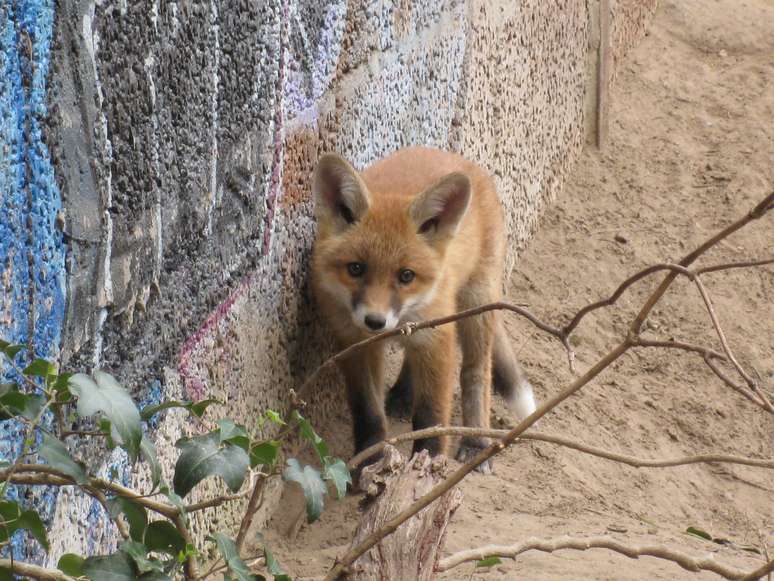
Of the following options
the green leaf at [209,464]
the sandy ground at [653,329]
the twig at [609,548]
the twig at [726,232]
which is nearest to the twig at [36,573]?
the green leaf at [209,464]

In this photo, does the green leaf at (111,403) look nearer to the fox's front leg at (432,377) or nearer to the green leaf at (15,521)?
the green leaf at (15,521)

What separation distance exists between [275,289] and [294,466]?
6.00 ft

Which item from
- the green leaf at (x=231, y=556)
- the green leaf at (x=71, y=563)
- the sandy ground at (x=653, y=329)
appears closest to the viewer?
the green leaf at (x=71, y=563)

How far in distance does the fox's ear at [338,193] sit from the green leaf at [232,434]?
2.05 metres

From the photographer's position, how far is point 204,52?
11.1 feet

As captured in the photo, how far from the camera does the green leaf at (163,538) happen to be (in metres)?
2.40

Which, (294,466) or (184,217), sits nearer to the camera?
(294,466)

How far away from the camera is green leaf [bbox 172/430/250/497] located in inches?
91.3

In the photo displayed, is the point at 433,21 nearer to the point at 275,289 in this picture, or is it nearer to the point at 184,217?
the point at 275,289

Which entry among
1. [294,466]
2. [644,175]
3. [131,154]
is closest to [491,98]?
[644,175]

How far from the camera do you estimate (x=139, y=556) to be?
87.2 inches

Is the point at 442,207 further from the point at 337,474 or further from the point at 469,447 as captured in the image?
the point at 337,474

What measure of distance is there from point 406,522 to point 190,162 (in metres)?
1.26

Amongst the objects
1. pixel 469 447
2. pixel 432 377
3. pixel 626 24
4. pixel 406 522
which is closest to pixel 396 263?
pixel 432 377
